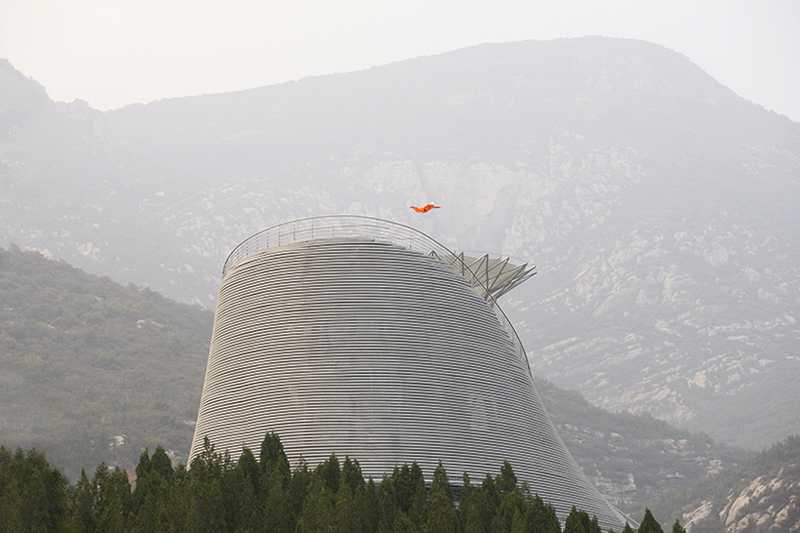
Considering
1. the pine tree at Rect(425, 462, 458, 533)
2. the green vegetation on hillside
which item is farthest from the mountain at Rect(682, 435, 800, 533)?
the pine tree at Rect(425, 462, 458, 533)

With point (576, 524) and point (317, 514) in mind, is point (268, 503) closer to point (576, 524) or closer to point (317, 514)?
point (317, 514)

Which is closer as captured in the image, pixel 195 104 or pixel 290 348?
pixel 290 348

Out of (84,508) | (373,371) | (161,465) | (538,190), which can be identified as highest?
(538,190)

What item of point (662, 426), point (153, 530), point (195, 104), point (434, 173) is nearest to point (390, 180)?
point (434, 173)

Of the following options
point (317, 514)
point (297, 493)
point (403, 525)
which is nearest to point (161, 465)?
point (297, 493)

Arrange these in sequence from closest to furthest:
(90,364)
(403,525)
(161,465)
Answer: (403,525) < (161,465) < (90,364)

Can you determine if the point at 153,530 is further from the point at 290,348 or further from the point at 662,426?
the point at 662,426
